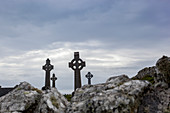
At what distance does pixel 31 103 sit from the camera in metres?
7.55

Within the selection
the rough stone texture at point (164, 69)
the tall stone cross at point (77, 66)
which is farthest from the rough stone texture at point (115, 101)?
the tall stone cross at point (77, 66)

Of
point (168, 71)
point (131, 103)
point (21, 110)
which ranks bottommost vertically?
point (21, 110)

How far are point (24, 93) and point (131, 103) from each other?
16.1ft

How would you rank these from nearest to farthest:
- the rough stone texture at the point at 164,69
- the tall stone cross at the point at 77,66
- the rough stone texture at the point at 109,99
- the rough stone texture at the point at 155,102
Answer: the rough stone texture at the point at 109,99 → the rough stone texture at the point at 155,102 → the rough stone texture at the point at 164,69 → the tall stone cross at the point at 77,66

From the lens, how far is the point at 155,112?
17.5 ft

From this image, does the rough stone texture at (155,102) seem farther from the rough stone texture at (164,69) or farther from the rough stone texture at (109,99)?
the rough stone texture at (164,69)

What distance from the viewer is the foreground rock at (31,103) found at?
23.3 feet

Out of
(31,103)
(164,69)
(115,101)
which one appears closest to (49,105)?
(31,103)

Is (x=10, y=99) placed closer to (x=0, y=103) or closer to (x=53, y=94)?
(x=0, y=103)

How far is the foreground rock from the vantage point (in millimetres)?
7109

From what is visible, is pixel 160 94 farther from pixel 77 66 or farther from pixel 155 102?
pixel 77 66

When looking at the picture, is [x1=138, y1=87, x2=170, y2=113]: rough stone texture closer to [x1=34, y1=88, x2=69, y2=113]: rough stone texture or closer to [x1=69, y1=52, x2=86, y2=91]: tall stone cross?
[x1=34, y1=88, x2=69, y2=113]: rough stone texture

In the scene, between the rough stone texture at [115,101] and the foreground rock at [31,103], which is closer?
the rough stone texture at [115,101]

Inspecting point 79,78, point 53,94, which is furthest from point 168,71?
point 79,78
